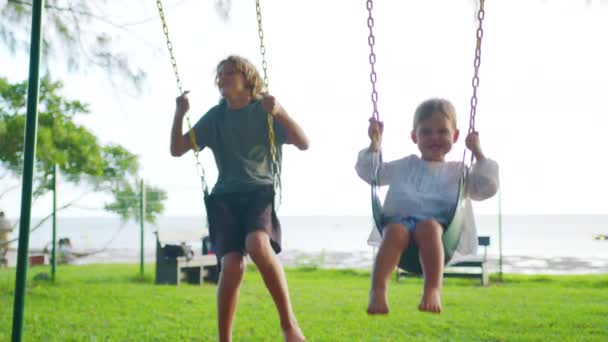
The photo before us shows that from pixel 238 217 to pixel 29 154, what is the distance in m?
1.35

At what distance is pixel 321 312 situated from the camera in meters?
6.54

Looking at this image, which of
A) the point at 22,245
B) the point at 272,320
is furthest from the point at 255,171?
the point at 272,320

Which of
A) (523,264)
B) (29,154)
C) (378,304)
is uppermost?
(29,154)

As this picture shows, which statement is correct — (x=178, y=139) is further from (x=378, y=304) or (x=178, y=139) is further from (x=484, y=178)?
(x=484, y=178)

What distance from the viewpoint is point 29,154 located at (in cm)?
345

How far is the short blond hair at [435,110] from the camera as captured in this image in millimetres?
2891

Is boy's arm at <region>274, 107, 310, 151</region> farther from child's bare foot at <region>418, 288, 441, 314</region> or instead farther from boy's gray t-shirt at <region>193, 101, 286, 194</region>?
child's bare foot at <region>418, 288, 441, 314</region>

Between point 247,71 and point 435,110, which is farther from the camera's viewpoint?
point 247,71

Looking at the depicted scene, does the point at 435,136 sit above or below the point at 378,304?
above

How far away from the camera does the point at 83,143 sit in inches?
366

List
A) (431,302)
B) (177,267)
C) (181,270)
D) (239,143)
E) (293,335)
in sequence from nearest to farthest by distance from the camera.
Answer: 1. (431,302)
2. (293,335)
3. (239,143)
4. (177,267)
5. (181,270)

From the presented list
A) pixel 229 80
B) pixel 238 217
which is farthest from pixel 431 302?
pixel 229 80

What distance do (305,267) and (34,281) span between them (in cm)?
488

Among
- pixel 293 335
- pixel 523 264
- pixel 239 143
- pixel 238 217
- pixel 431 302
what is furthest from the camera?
pixel 523 264
